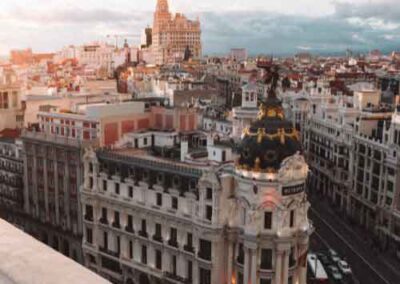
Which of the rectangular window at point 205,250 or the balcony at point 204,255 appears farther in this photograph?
the balcony at point 204,255

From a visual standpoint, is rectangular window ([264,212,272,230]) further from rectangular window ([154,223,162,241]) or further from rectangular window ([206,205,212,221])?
rectangular window ([154,223,162,241])

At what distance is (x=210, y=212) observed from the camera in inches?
2099

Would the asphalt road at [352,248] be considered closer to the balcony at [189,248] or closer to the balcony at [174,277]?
the balcony at [174,277]

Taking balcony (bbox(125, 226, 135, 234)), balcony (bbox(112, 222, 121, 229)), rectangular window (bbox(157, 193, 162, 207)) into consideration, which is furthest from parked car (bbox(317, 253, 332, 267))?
balcony (bbox(112, 222, 121, 229))

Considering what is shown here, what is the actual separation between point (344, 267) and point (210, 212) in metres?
22.1

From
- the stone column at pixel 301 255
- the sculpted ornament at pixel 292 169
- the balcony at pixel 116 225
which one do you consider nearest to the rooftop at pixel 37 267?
the sculpted ornament at pixel 292 169

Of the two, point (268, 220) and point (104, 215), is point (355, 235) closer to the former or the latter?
point (268, 220)

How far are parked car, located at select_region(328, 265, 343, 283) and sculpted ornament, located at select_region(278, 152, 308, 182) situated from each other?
1900 centimetres

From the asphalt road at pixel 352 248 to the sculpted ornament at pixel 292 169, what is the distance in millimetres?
21528

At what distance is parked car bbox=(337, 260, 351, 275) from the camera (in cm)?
6559

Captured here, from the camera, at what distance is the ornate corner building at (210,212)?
50.6m

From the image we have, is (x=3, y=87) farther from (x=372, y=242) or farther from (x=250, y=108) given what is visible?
(x=372, y=242)

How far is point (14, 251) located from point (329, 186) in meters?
98.7

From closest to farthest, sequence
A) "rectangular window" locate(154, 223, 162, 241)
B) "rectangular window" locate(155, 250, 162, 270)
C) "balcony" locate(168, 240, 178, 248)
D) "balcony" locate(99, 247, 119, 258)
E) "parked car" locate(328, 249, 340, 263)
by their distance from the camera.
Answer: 1. "balcony" locate(168, 240, 178, 248)
2. "rectangular window" locate(154, 223, 162, 241)
3. "rectangular window" locate(155, 250, 162, 270)
4. "balcony" locate(99, 247, 119, 258)
5. "parked car" locate(328, 249, 340, 263)
